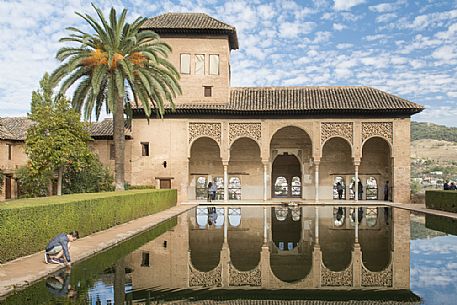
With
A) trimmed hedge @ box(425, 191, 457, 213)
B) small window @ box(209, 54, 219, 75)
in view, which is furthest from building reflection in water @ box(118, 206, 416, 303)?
small window @ box(209, 54, 219, 75)

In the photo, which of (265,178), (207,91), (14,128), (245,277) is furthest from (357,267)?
(14,128)

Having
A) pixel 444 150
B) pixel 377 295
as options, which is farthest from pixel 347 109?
pixel 444 150

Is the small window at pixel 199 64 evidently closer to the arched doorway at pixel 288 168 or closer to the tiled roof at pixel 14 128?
the arched doorway at pixel 288 168

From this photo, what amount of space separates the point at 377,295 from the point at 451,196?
529 inches

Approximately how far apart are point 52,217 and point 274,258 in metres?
4.79

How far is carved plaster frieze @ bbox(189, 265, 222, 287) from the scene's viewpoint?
22.9 feet

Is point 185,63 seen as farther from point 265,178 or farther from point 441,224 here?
point 441,224

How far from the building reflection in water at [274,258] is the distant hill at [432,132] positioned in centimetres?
6109

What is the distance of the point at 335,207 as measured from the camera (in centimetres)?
2322

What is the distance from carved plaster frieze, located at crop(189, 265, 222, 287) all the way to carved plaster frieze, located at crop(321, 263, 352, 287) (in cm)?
162

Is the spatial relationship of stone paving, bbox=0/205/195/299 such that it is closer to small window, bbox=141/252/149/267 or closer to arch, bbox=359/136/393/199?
small window, bbox=141/252/149/267

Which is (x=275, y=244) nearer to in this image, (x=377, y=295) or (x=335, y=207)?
(x=377, y=295)

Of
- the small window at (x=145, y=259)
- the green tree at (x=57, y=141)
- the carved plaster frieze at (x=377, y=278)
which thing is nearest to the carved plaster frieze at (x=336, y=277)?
the carved plaster frieze at (x=377, y=278)

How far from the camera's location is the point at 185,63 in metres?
26.8
